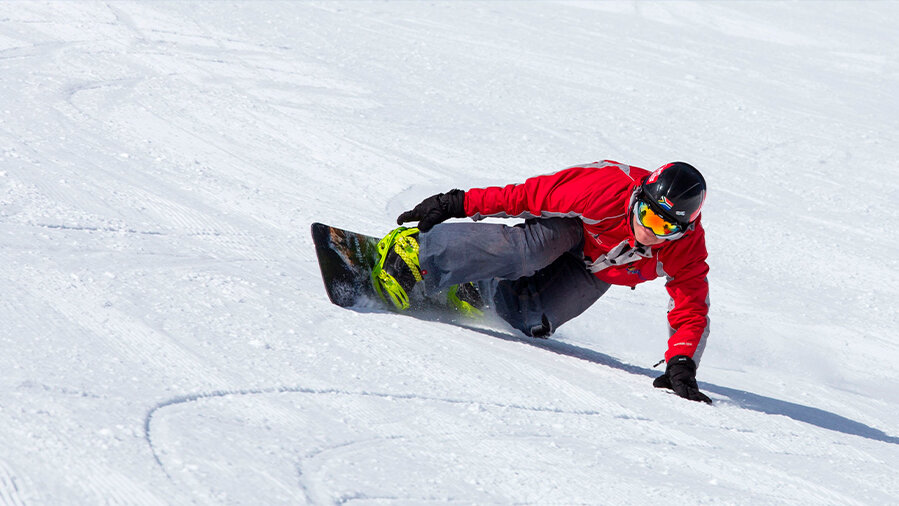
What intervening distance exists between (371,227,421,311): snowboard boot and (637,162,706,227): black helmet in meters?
1.05

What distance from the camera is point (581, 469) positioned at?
2664 millimetres

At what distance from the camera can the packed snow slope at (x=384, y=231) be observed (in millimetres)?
2477

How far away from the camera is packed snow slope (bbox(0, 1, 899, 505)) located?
2477 millimetres

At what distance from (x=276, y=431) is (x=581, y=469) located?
85 centimetres

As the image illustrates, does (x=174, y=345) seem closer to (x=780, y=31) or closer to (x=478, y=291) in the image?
(x=478, y=291)

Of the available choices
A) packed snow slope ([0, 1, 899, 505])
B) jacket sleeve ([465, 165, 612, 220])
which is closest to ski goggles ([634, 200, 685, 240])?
jacket sleeve ([465, 165, 612, 220])

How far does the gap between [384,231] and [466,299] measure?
118 centimetres

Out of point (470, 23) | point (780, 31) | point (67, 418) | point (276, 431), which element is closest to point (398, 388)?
point (276, 431)

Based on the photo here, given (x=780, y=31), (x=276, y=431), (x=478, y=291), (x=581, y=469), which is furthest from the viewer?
(x=780, y=31)

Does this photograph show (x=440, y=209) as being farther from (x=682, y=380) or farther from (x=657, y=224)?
(x=682, y=380)

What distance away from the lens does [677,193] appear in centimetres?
363

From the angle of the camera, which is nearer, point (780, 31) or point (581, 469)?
point (581, 469)

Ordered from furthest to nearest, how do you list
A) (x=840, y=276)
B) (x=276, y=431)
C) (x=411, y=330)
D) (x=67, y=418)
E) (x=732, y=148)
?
(x=732, y=148)
(x=840, y=276)
(x=411, y=330)
(x=276, y=431)
(x=67, y=418)

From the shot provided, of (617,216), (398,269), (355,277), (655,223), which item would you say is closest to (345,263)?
(355,277)
